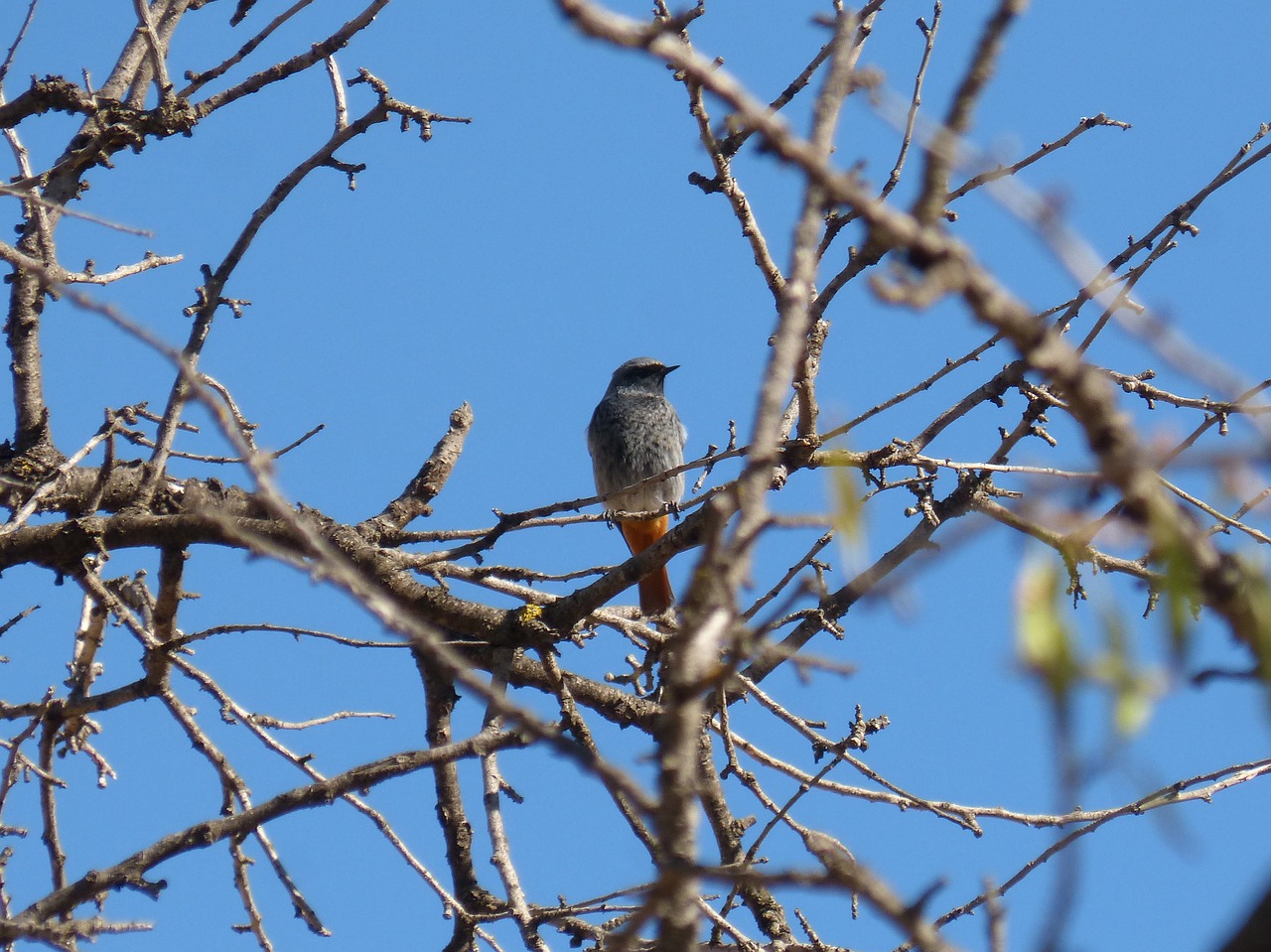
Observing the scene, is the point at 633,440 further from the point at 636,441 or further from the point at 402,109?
the point at 402,109

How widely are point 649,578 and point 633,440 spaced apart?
1.64 metres

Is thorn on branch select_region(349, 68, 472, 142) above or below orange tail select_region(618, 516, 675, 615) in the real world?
below

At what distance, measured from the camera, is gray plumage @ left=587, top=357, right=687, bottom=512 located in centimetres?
928

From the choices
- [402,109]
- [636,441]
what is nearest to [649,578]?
[636,441]

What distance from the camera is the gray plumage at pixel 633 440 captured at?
928 centimetres

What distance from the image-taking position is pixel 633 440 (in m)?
9.41

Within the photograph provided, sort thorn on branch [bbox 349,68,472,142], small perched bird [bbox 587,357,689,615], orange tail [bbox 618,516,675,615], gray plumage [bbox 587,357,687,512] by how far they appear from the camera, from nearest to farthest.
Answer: thorn on branch [bbox 349,68,472,142] < orange tail [bbox 618,516,675,615] < small perched bird [bbox 587,357,689,615] < gray plumage [bbox 587,357,687,512]

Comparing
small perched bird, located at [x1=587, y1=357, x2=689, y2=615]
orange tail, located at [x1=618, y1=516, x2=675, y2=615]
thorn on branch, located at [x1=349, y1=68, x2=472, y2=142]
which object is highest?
small perched bird, located at [x1=587, y1=357, x2=689, y2=615]

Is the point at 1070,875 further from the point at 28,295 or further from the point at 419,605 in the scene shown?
the point at 28,295

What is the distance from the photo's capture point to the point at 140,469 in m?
4.07

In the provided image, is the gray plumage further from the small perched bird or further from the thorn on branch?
the thorn on branch

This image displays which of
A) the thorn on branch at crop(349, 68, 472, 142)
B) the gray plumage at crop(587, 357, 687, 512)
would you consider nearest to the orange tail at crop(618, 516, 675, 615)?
the gray plumage at crop(587, 357, 687, 512)

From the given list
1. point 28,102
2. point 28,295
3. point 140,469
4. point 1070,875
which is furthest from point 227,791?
point 1070,875

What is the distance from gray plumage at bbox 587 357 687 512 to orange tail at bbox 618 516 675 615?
1.29 ft
